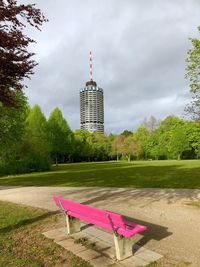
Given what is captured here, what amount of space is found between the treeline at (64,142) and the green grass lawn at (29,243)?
19.8ft

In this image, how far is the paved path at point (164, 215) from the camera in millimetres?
5340

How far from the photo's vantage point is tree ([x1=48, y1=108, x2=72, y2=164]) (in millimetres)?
55250

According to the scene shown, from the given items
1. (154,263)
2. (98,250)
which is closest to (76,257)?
(98,250)

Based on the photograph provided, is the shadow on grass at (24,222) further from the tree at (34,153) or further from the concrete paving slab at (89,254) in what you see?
the tree at (34,153)

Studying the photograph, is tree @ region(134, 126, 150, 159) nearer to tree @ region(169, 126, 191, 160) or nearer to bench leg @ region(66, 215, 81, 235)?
tree @ region(169, 126, 191, 160)

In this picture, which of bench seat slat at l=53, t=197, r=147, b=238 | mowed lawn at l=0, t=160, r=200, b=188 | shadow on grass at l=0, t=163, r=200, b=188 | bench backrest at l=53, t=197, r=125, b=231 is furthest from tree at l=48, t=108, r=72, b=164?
bench seat slat at l=53, t=197, r=147, b=238

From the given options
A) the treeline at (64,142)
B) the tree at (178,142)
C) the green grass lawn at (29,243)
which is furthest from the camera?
the tree at (178,142)

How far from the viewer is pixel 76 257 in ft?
16.9

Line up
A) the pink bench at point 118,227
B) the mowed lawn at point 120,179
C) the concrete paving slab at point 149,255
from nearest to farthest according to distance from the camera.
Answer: the pink bench at point 118,227 → the concrete paving slab at point 149,255 → the mowed lawn at point 120,179

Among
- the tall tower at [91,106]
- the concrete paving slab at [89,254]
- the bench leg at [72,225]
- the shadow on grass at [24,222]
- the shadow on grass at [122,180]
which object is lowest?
the concrete paving slab at [89,254]

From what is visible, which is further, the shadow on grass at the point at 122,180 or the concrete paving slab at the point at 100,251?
the shadow on grass at the point at 122,180

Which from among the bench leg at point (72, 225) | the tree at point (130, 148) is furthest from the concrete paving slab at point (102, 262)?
the tree at point (130, 148)

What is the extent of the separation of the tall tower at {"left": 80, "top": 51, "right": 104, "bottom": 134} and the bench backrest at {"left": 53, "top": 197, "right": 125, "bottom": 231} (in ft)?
488

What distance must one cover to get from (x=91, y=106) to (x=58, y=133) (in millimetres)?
102263
